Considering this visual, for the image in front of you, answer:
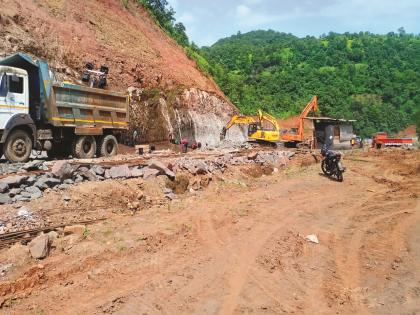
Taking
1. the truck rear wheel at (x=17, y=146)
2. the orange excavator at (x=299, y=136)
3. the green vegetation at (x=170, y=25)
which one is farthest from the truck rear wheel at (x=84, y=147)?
the green vegetation at (x=170, y=25)

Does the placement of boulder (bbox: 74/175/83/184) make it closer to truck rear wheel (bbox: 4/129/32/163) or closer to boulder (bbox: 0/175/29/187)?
boulder (bbox: 0/175/29/187)

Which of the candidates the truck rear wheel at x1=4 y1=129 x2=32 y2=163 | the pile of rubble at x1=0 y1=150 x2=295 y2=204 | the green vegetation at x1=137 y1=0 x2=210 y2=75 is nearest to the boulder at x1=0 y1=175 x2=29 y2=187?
the pile of rubble at x1=0 y1=150 x2=295 y2=204

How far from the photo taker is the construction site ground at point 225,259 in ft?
18.6

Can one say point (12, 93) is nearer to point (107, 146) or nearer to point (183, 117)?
point (107, 146)

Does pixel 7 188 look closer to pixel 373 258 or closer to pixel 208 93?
pixel 373 258

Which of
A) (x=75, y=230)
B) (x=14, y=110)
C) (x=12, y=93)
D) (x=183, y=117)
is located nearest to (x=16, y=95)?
(x=12, y=93)

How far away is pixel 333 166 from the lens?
50.9 ft

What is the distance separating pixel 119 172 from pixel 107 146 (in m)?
5.54

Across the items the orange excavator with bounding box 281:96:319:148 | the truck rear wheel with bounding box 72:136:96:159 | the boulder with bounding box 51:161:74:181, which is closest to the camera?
the boulder with bounding box 51:161:74:181

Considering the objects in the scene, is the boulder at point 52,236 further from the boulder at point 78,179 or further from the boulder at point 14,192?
the boulder at point 78,179

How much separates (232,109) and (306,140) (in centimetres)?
776

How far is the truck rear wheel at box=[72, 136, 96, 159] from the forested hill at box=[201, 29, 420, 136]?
32250mm

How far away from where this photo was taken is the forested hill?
64.1m

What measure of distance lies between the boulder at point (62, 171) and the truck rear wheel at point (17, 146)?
257cm
